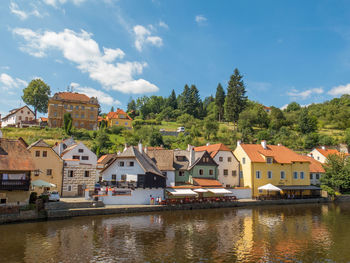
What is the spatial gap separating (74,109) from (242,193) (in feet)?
207

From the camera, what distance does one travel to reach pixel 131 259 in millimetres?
17484

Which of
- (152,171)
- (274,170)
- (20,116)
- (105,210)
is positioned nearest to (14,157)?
(105,210)

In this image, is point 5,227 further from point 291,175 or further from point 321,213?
point 291,175

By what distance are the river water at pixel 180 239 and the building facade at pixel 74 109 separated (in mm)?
62405

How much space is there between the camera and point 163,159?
4653 cm

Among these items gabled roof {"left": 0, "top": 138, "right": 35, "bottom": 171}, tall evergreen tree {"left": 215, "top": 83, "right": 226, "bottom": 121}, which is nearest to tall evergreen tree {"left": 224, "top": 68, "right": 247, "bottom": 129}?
tall evergreen tree {"left": 215, "top": 83, "right": 226, "bottom": 121}

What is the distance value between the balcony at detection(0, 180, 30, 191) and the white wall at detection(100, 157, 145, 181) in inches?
459

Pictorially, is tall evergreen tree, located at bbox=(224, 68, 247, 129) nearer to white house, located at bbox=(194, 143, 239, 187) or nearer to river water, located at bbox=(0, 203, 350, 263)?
white house, located at bbox=(194, 143, 239, 187)

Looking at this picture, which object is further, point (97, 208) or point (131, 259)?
point (97, 208)

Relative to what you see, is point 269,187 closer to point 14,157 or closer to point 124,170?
point 124,170

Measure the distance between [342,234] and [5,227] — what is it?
31577 mm

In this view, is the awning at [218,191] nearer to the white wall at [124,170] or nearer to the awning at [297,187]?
the white wall at [124,170]

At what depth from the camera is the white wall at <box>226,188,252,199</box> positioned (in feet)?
146

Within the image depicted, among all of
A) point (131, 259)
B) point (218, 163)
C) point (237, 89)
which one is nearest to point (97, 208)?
point (131, 259)
